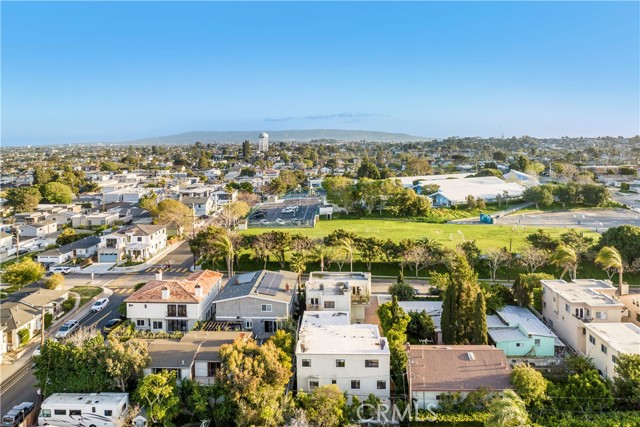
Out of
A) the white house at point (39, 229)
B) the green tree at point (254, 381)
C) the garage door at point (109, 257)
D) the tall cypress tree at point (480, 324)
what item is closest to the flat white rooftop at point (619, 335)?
the tall cypress tree at point (480, 324)

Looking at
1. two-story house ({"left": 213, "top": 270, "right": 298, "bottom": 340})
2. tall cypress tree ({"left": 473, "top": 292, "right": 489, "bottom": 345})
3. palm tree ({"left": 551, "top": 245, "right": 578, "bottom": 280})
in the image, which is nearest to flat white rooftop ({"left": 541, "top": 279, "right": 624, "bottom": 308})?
palm tree ({"left": 551, "top": 245, "right": 578, "bottom": 280})

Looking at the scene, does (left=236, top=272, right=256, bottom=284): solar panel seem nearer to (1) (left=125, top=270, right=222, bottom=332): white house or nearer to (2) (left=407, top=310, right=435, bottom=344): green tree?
(1) (left=125, top=270, right=222, bottom=332): white house

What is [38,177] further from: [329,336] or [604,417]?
[604,417]

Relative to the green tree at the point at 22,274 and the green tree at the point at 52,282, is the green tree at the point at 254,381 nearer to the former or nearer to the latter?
the green tree at the point at 52,282

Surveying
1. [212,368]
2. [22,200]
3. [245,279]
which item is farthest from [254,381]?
[22,200]

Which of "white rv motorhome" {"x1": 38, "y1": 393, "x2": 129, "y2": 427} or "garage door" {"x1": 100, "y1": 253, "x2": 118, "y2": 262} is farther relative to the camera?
"garage door" {"x1": 100, "y1": 253, "x2": 118, "y2": 262}

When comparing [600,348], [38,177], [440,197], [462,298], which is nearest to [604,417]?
[600,348]
